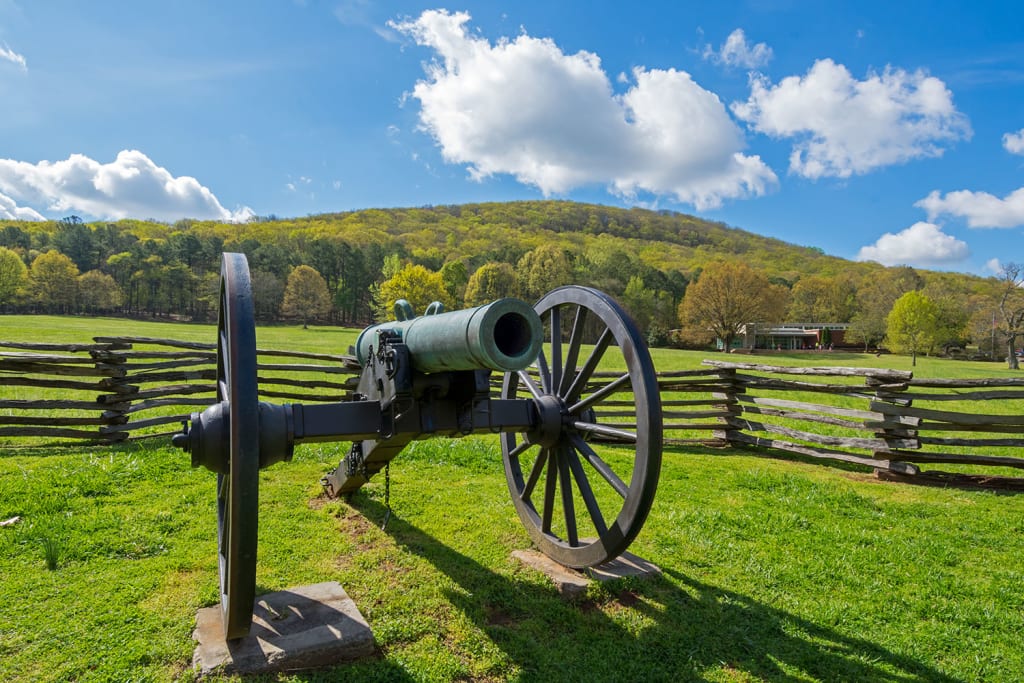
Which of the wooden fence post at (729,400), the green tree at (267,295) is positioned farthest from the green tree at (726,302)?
the wooden fence post at (729,400)

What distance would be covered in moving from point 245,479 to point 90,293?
7282 centimetres

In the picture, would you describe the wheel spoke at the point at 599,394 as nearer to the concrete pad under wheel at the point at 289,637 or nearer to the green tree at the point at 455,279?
the concrete pad under wheel at the point at 289,637

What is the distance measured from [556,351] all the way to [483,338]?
1928 mm

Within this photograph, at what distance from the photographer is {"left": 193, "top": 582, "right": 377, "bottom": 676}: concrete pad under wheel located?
2.99m

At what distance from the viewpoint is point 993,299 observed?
49938mm

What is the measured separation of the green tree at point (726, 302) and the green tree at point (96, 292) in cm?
5971

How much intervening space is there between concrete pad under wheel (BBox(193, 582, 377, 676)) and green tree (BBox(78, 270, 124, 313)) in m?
71.3

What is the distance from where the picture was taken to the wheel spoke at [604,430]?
3.75 meters

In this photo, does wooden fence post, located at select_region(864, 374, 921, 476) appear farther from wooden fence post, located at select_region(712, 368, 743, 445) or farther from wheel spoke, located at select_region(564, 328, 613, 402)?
wheel spoke, located at select_region(564, 328, 613, 402)

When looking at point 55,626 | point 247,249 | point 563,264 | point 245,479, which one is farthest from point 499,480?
point 247,249

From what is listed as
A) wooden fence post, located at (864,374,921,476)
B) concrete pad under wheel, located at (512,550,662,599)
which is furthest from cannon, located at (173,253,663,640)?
wooden fence post, located at (864,374,921,476)

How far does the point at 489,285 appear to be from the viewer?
2208 inches

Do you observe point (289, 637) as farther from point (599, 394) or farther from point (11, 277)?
point (11, 277)

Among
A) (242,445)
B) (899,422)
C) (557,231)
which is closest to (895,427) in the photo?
(899,422)
